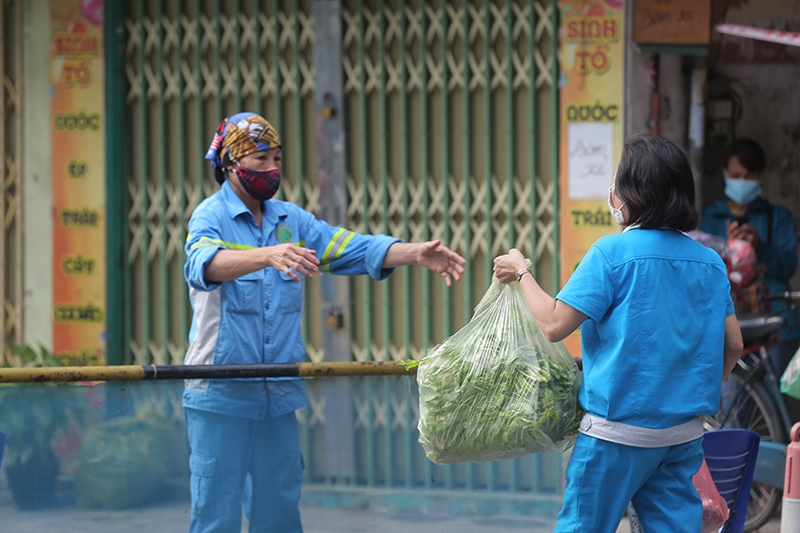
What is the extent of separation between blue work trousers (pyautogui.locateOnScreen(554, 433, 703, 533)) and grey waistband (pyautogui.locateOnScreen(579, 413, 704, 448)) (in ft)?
0.07

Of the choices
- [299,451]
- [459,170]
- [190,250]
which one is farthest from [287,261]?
[459,170]

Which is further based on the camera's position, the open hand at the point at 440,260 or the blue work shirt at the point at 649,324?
the open hand at the point at 440,260

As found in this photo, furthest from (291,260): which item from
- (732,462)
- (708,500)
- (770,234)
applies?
(770,234)

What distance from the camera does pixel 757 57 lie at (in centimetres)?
659

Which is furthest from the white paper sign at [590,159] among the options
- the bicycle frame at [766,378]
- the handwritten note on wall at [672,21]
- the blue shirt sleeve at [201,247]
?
the blue shirt sleeve at [201,247]

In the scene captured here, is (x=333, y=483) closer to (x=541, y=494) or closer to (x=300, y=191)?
(x=541, y=494)

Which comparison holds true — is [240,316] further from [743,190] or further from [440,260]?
[743,190]

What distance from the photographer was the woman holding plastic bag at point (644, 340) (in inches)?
109

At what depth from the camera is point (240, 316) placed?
3.68m

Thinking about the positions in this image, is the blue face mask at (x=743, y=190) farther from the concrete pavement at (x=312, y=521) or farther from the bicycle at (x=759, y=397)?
the concrete pavement at (x=312, y=521)

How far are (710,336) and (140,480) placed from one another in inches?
78.5

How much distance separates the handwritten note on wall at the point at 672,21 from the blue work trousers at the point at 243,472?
10.7 feet

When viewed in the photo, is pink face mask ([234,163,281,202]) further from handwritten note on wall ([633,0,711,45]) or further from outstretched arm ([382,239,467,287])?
handwritten note on wall ([633,0,711,45])

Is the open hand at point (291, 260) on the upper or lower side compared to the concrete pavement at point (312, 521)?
upper
